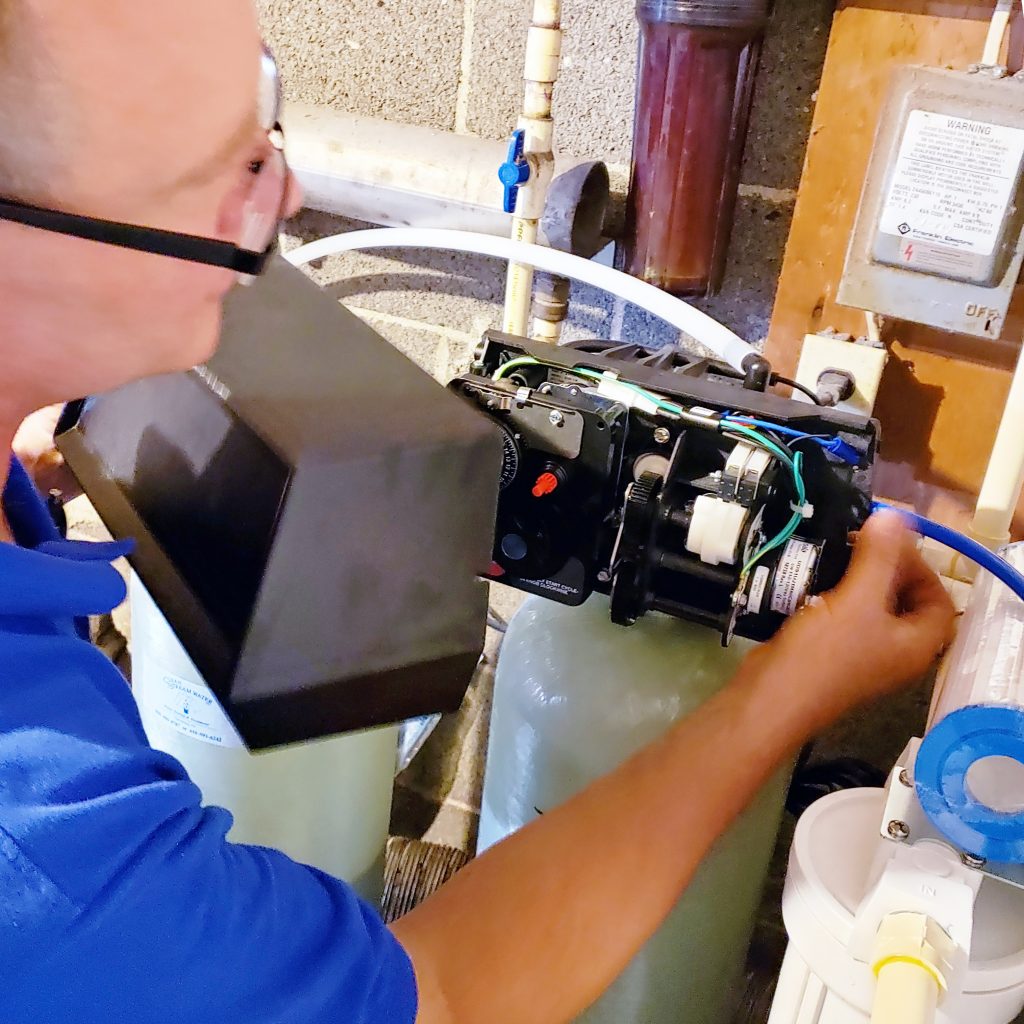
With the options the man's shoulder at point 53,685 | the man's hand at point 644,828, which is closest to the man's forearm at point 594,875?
the man's hand at point 644,828

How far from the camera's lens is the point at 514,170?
35.6 inches

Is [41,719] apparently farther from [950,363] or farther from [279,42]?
[279,42]

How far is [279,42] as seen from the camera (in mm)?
1130

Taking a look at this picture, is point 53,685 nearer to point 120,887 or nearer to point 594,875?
point 120,887

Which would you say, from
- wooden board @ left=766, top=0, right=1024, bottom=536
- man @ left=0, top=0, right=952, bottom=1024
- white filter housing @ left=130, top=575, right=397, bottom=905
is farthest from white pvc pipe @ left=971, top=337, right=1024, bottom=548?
white filter housing @ left=130, top=575, right=397, bottom=905

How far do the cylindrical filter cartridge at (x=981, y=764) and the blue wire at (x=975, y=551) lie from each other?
0.07 meters

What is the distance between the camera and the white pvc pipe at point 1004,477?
30.6 inches

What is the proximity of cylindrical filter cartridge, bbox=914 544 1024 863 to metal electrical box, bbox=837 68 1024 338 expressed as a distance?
333mm

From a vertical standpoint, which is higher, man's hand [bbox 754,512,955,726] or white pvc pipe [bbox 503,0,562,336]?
white pvc pipe [bbox 503,0,562,336]

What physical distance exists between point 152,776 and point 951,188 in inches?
27.5

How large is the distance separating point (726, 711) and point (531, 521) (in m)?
0.19

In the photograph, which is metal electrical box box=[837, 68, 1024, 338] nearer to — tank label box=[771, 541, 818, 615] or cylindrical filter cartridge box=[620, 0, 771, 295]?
cylindrical filter cartridge box=[620, 0, 771, 295]

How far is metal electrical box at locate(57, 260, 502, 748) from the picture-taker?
1.76 ft

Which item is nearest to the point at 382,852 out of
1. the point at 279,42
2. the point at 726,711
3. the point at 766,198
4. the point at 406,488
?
the point at 726,711
